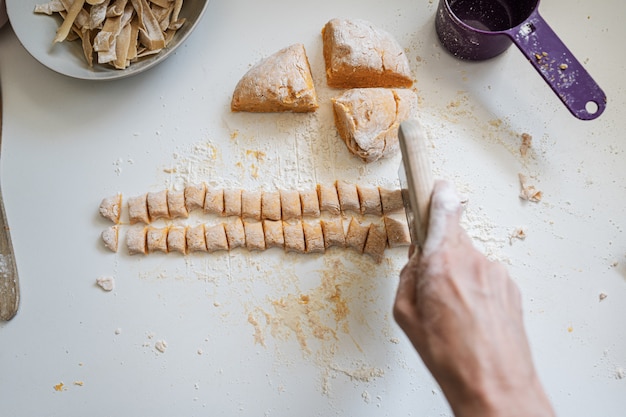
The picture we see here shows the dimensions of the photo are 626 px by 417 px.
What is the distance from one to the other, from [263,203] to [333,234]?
0.24 meters

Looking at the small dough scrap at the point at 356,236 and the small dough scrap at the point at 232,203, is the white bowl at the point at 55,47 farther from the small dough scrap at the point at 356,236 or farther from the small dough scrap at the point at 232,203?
the small dough scrap at the point at 356,236

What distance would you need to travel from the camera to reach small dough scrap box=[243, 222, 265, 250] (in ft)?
5.35

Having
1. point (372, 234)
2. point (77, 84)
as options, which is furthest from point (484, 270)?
point (77, 84)

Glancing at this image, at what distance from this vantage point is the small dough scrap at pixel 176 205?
1.66 meters

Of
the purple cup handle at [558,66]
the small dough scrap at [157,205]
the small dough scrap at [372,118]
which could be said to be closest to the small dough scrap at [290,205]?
the small dough scrap at [372,118]

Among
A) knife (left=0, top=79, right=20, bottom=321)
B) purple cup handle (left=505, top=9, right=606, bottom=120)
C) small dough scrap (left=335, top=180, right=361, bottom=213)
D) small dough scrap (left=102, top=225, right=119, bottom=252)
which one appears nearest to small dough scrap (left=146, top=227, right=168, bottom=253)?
small dough scrap (left=102, top=225, right=119, bottom=252)

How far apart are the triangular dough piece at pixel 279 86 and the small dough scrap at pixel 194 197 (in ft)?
1.00

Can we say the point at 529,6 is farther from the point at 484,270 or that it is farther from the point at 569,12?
the point at 484,270

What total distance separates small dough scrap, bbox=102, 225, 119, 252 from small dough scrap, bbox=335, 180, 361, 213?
2.37ft

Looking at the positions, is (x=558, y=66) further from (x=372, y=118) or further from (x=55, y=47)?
(x=55, y=47)

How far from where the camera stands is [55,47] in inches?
66.9

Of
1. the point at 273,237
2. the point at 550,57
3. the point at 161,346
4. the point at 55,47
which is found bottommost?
the point at 161,346

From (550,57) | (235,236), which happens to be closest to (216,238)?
(235,236)

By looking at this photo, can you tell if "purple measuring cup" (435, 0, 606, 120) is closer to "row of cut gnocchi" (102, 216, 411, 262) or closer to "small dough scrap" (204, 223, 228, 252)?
"row of cut gnocchi" (102, 216, 411, 262)
